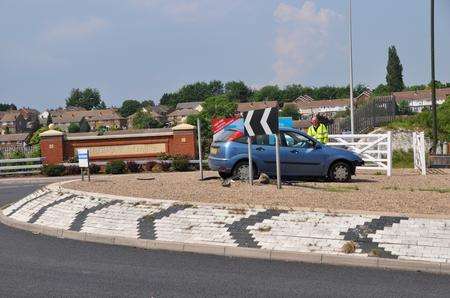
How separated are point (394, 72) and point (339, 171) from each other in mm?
124148

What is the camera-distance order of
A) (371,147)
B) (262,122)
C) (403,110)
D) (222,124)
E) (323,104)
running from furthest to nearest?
(323,104) < (403,110) < (371,147) < (222,124) < (262,122)

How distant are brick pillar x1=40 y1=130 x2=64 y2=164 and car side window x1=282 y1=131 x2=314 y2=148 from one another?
18.2 meters

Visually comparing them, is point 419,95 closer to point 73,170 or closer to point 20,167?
point 73,170

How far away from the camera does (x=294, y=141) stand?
54.1ft

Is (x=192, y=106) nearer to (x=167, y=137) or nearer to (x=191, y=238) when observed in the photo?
(x=167, y=137)

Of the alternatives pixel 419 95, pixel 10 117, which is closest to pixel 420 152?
pixel 419 95

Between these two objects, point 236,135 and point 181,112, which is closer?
point 236,135

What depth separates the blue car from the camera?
52.9 ft

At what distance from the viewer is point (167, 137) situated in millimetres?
32250

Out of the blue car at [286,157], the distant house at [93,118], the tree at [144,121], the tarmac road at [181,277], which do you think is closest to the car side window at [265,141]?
the blue car at [286,157]

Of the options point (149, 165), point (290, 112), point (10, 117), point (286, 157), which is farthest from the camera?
point (10, 117)

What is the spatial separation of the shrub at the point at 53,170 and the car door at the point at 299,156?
15787 millimetres

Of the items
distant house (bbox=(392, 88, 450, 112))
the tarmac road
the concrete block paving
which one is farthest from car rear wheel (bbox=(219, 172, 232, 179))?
distant house (bbox=(392, 88, 450, 112))

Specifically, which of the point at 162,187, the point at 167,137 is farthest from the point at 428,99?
the point at 162,187
